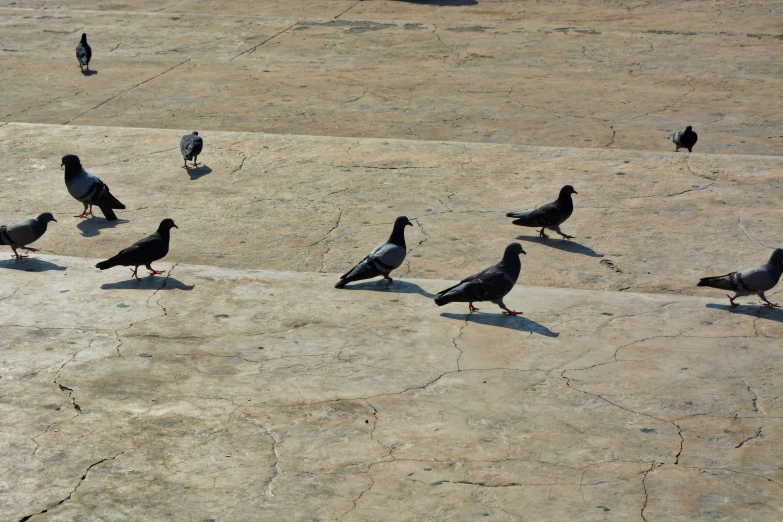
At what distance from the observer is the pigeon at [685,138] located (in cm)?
1076

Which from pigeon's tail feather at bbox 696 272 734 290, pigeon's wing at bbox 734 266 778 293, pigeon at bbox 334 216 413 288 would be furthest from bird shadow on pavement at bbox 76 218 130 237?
pigeon's wing at bbox 734 266 778 293

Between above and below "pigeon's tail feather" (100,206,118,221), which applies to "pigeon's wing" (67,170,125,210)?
above

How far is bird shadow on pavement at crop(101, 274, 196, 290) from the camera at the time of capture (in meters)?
7.15

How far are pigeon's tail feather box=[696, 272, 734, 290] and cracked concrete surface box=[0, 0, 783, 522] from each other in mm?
158

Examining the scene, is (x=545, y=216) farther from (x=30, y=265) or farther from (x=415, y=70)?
(x=415, y=70)

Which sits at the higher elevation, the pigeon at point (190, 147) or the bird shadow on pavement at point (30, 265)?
the pigeon at point (190, 147)

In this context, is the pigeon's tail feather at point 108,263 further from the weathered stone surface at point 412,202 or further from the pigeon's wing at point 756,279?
the pigeon's wing at point 756,279

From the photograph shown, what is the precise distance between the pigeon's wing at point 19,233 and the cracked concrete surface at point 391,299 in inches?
8.3

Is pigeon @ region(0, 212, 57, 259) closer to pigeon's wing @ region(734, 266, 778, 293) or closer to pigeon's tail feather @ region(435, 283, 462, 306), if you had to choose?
pigeon's tail feather @ region(435, 283, 462, 306)

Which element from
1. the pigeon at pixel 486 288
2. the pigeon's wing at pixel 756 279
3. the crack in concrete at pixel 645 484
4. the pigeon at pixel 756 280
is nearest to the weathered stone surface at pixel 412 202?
the pigeon at pixel 756 280

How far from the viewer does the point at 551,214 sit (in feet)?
26.9

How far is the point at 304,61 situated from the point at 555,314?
9575 mm

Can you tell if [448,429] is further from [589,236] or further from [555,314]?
[589,236]

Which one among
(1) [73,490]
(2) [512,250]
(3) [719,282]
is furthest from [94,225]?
(3) [719,282]
